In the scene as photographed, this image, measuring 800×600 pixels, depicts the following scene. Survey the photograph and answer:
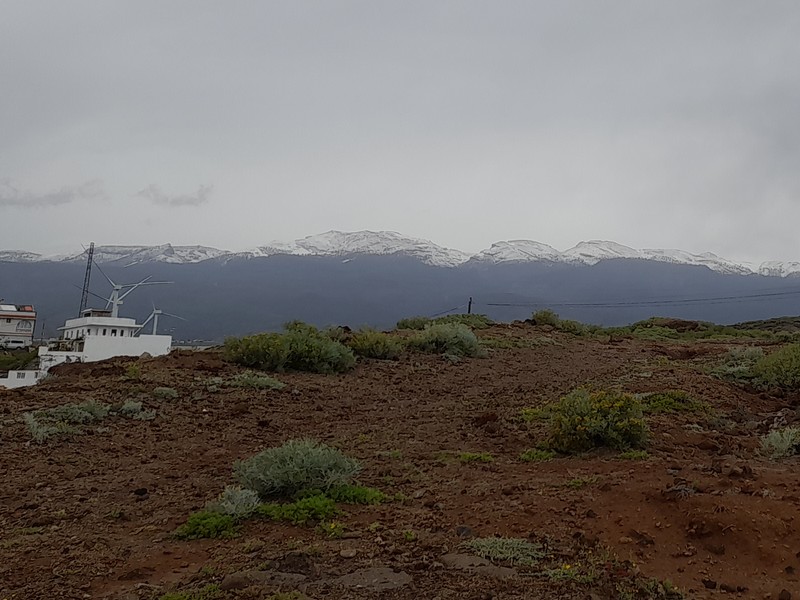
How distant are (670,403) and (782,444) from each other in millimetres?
2341

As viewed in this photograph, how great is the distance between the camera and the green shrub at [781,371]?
37.0 feet

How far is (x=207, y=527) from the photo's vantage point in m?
4.90

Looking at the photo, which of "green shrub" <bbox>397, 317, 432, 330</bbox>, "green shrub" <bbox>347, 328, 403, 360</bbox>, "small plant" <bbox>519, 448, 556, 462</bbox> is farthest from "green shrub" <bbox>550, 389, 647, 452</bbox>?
"green shrub" <bbox>397, 317, 432, 330</bbox>

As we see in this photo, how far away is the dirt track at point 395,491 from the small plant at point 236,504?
0.20m

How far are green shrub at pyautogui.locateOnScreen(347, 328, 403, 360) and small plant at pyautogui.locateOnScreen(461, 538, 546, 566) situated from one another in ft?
34.3

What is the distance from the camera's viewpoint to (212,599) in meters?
3.57

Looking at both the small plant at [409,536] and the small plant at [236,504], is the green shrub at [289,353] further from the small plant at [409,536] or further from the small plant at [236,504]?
the small plant at [409,536]

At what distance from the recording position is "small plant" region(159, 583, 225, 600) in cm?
359

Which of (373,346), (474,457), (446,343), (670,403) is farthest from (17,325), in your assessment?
(474,457)

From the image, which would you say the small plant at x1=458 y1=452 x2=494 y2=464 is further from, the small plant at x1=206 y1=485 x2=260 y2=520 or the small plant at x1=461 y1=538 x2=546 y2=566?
the small plant at x1=461 y1=538 x2=546 y2=566

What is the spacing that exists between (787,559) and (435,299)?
590 feet

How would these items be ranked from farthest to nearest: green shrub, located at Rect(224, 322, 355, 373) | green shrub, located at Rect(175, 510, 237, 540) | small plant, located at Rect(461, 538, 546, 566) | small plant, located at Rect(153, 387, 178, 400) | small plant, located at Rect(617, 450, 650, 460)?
green shrub, located at Rect(224, 322, 355, 373) → small plant, located at Rect(153, 387, 178, 400) → small plant, located at Rect(617, 450, 650, 460) → green shrub, located at Rect(175, 510, 237, 540) → small plant, located at Rect(461, 538, 546, 566)

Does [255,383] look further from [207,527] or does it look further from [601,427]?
[207,527]

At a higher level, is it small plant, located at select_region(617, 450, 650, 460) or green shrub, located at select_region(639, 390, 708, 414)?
green shrub, located at select_region(639, 390, 708, 414)
